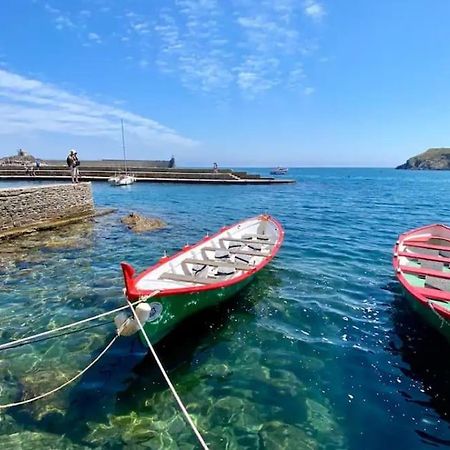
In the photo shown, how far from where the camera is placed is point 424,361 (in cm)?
673

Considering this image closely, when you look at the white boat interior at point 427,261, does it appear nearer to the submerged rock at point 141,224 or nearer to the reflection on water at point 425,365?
the reflection on water at point 425,365

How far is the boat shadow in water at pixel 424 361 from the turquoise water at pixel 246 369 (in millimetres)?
25

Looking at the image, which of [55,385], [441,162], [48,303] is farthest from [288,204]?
[441,162]

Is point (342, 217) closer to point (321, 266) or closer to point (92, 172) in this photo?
point (321, 266)

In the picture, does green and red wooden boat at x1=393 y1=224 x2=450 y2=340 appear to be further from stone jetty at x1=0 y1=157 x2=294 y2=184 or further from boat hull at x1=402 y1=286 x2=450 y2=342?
stone jetty at x1=0 y1=157 x2=294 y2=184

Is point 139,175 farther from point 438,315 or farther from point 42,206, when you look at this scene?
point 438,315

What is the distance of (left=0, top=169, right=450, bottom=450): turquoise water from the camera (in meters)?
5.06

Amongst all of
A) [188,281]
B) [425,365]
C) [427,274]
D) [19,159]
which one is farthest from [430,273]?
[19,159]

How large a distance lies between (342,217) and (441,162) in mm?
191214

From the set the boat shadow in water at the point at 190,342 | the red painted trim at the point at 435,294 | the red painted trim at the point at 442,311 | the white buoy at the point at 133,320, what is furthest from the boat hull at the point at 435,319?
the white buoy at the point at 133,320

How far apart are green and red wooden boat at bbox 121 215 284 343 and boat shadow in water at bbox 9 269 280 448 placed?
1.79 feet

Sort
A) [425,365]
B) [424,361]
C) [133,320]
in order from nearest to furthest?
1. [133,320]
2. [425,365]
3. [424,361]

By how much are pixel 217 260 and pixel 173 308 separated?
386 cm

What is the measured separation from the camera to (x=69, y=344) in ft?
23.8
